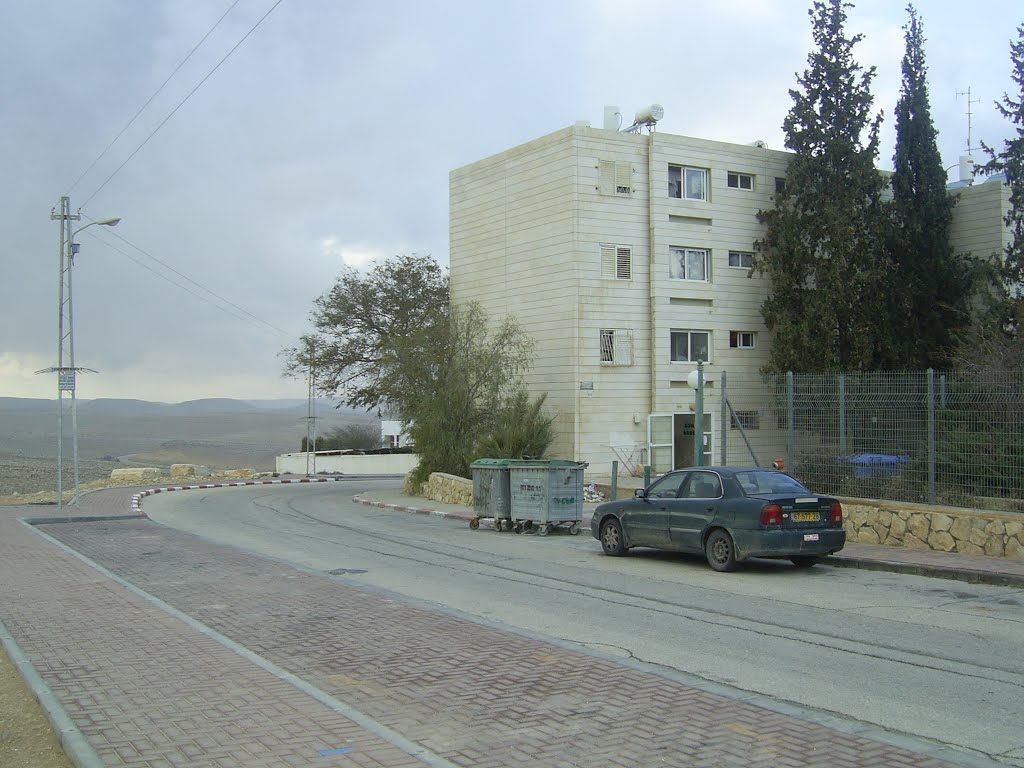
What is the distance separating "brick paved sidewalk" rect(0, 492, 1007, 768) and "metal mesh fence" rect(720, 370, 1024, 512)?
947 centimetres

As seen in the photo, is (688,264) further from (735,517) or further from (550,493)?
(735,517)

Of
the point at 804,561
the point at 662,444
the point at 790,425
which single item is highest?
the point at 790,425

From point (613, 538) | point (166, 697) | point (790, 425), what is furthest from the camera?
point (790, 425)

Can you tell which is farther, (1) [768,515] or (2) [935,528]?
(2) [935,528]

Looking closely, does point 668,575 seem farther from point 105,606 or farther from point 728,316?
point 728,316

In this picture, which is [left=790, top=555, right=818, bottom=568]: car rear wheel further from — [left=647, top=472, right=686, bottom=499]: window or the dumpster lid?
the dumpster lid

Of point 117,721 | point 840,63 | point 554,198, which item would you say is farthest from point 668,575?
point 840,63

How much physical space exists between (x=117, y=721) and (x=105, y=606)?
487 centimetres

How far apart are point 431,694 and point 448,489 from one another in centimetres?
2179

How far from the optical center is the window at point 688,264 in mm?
34031

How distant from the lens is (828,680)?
737 centimetres

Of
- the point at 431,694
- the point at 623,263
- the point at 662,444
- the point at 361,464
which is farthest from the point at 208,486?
the point at 431,694

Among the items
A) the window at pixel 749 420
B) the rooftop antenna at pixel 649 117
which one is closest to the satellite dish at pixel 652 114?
the rooftop antenna at pixel 649 117

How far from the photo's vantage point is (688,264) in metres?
34.3
